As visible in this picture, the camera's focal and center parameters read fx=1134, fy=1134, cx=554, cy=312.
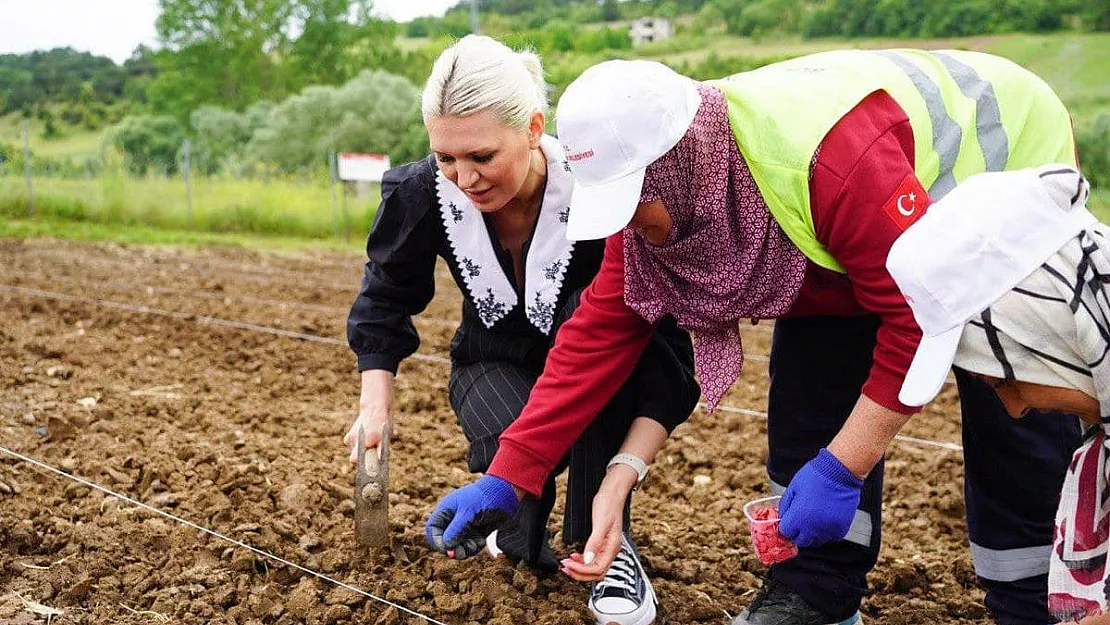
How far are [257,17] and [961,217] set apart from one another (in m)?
37.8

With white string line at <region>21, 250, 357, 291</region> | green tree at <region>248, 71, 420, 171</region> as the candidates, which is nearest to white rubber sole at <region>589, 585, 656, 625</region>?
white string line at <region>21, 250, 357, 291</region>

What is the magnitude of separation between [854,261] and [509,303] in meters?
1.05

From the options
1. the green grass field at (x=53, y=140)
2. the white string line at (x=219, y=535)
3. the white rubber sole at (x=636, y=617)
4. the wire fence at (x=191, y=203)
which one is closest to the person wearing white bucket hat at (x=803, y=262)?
the white rubber sole at (x=636, y=617)

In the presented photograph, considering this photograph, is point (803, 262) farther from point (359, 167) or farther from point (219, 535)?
point (359, 167)

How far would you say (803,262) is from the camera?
6.28 feet

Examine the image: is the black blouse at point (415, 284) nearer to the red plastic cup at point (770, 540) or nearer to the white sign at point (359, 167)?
the red plastic cup at point (770, 540)

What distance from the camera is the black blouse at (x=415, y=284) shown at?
261 centimetres

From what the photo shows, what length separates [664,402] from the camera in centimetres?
248

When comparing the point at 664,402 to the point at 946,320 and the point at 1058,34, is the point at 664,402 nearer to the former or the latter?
the point at 946,320

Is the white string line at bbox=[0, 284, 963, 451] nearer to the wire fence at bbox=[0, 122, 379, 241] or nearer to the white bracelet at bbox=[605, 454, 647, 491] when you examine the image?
the white bracelet at bbox=[605, 454, 647, 491]

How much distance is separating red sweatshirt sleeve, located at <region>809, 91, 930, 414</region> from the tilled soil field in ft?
3.39

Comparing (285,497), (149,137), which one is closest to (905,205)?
(285,497)

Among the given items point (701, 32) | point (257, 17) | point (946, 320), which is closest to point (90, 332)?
point (946, 320)

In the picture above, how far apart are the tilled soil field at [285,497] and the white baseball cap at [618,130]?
1.07m
